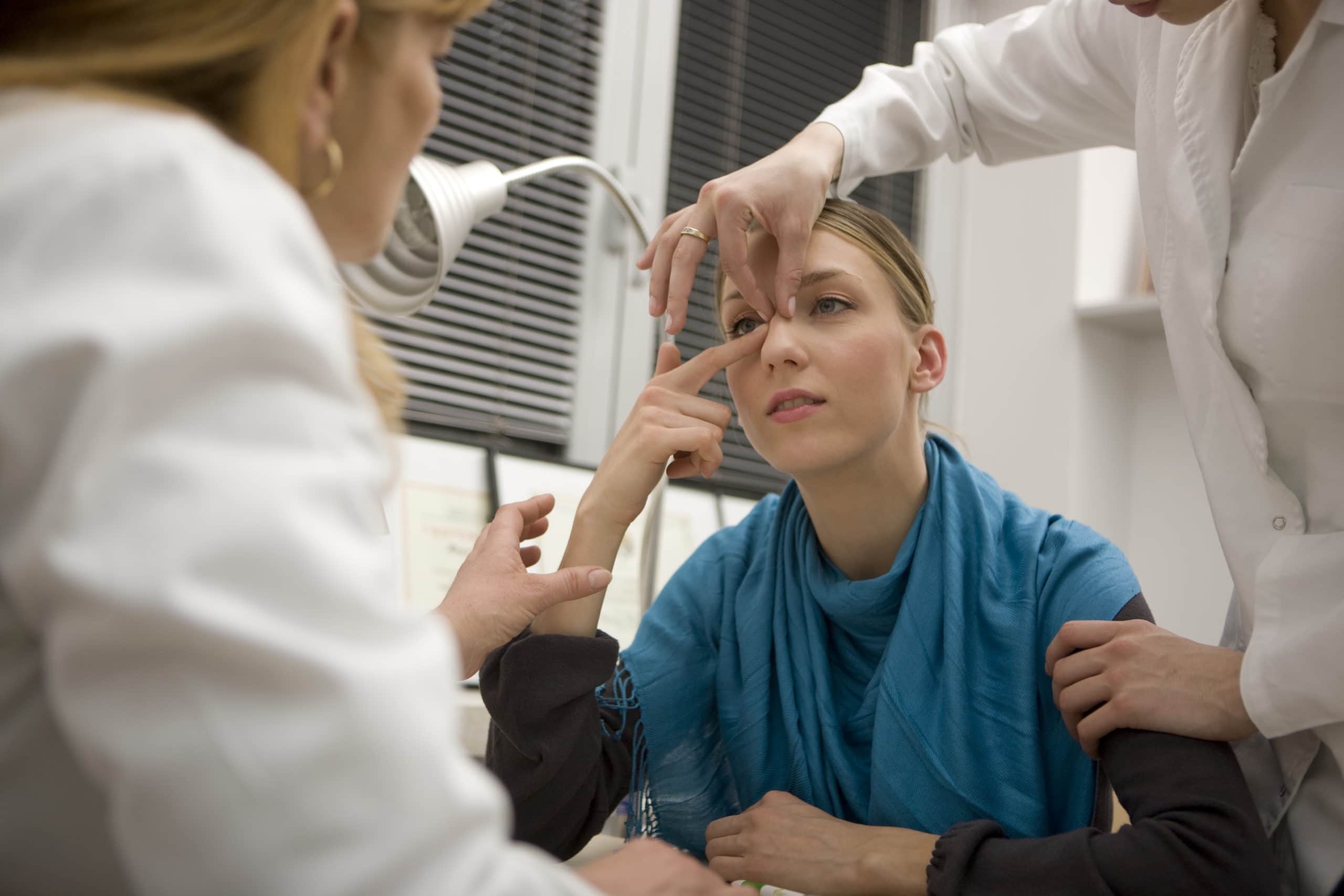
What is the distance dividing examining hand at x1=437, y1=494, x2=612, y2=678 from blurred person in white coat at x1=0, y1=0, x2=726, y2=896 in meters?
0.71

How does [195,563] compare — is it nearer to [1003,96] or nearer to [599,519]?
[599,519]

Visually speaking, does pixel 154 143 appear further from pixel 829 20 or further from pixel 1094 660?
pixel 829 20

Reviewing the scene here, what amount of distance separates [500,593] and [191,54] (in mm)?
788

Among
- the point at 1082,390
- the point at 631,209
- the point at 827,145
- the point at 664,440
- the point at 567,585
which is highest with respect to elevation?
the point at 827,145

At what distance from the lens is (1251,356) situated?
1076 millimetres

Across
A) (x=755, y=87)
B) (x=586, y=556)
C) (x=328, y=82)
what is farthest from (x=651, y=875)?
(x=755, y=87)

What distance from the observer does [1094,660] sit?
3.57ft

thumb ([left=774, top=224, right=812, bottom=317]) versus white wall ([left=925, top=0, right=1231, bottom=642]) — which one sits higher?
thumb ([left=774, top=224, right=812, bottom=317])

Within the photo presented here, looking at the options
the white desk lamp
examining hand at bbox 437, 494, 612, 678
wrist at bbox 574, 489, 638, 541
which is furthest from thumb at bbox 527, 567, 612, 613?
the white desk lamp

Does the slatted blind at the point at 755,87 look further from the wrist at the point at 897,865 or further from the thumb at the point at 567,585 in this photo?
the wrist at the point at 897,865

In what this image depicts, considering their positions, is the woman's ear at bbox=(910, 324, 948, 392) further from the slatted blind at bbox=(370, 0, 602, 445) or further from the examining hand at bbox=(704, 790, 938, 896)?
the slatted blind at bbox=(370, 0, 602, 445)

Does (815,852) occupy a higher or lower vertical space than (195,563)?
lower

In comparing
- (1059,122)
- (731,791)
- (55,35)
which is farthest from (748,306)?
(55,35)

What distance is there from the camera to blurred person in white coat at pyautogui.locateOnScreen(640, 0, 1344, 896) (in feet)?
3.32
